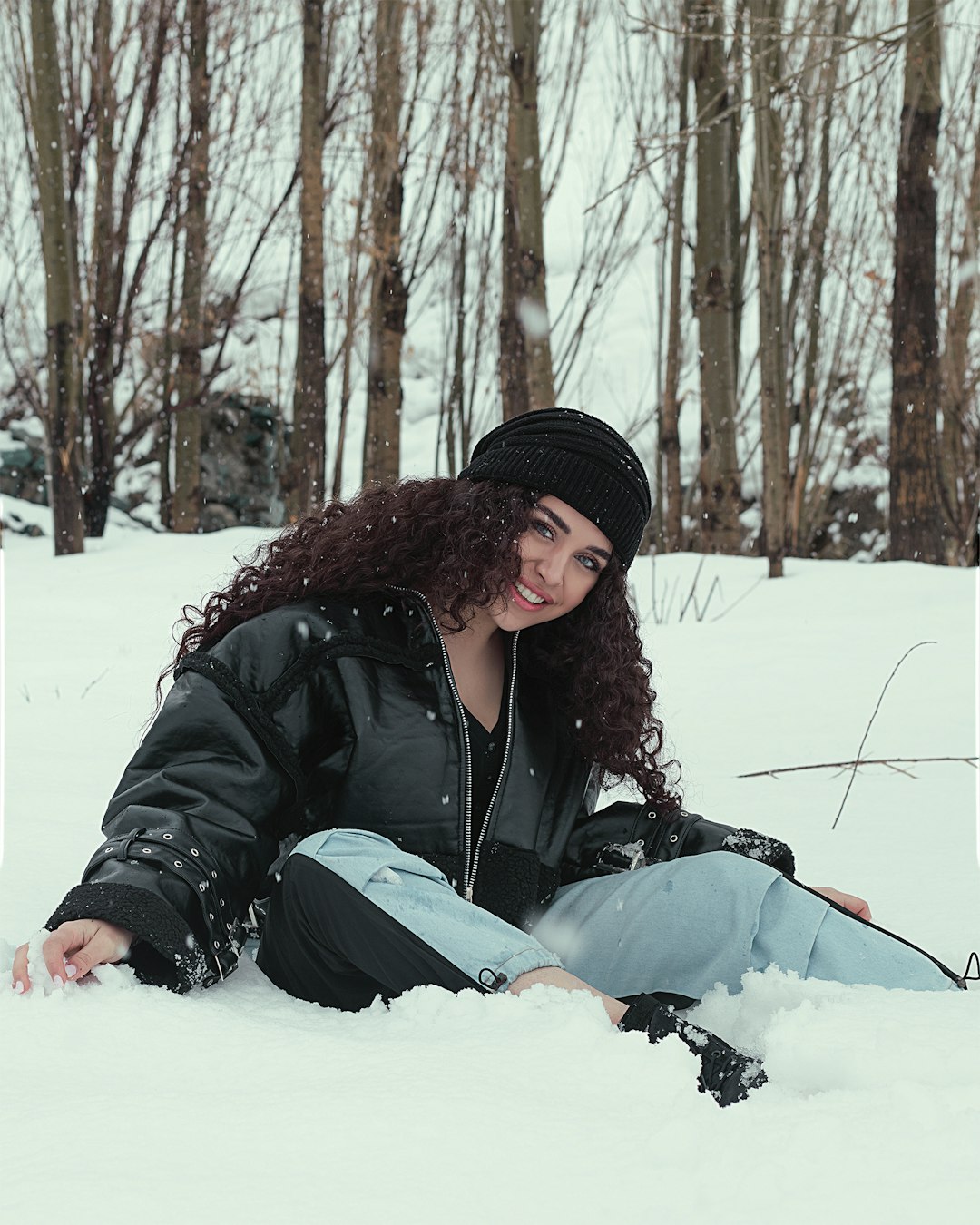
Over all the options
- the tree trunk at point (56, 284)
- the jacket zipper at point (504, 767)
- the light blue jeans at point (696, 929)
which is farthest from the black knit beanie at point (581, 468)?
the tree trunk at point (56, 284)

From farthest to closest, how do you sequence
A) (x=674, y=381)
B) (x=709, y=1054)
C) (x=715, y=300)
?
(x=674, y=381)
(x=715, y=300)
(x=709, y=1054)

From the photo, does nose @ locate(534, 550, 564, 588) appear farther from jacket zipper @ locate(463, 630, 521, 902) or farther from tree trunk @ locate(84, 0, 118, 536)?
tree trunk @ locate(84, 0, 118, 536)

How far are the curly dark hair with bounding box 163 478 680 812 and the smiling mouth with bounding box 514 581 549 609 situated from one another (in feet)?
0.08

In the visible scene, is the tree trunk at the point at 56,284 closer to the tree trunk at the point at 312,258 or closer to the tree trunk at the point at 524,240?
the tree trunk at the point at 312,258

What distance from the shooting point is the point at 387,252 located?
7.33 m

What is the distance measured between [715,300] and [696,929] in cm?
579

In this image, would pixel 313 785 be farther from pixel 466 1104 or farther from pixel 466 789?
pixel 466 1104

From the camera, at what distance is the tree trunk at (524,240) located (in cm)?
553

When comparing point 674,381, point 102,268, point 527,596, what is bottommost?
point 527,596

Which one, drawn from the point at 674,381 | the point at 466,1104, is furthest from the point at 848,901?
the point at 674,381

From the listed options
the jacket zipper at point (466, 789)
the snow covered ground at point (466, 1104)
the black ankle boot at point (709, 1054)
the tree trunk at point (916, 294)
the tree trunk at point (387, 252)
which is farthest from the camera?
the tree trunk at point (387, 252)

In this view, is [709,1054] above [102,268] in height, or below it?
below

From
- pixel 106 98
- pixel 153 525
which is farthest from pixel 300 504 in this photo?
pixel 153 525

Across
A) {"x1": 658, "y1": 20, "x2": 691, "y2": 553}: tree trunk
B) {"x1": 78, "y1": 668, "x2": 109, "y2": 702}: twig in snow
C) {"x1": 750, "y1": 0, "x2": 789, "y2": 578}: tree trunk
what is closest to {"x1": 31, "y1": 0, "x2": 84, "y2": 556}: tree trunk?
{"x1": 78, "y1": 668, "x2": 109, "y2": 702}: twig in snow
